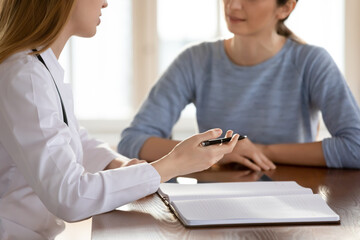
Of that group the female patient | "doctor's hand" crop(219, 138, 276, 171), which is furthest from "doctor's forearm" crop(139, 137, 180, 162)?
"doctor's hand" crop(219, 138, 276, 171)

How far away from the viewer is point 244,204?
1.30m

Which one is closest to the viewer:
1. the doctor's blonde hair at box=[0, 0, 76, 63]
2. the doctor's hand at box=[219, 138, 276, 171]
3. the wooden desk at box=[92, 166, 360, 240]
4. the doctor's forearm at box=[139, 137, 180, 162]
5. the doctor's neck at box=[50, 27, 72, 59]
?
the wooden desk at box=[92, 166, 360, 240]

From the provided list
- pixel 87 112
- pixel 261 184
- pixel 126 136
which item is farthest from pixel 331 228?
pixel 87 112

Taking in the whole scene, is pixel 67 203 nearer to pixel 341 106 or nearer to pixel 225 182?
pixel 225 182

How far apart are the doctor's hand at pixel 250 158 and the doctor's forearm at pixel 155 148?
0.77ft

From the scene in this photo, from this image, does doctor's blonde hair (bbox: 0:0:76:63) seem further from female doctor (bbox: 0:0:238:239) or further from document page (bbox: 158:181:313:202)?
document page (bbox: 158:181:313:202)

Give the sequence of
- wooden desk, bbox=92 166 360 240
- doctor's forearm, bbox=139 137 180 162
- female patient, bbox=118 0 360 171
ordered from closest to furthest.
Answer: wooden desk, bbox=92 166 360 240 < doctor's forearm, bbox=139 137 180 162 < female patient, bbox=118 0 360 171

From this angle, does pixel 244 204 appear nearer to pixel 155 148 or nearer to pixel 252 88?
pixel 155 148

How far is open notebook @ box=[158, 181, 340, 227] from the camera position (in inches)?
47.3

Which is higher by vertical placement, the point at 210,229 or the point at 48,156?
the point at 48,156

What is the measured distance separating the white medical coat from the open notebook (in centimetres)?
12

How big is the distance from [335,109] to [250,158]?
42 centimetres

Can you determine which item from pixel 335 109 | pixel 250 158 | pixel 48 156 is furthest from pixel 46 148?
pixel 335 109

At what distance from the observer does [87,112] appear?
5.32 metres
